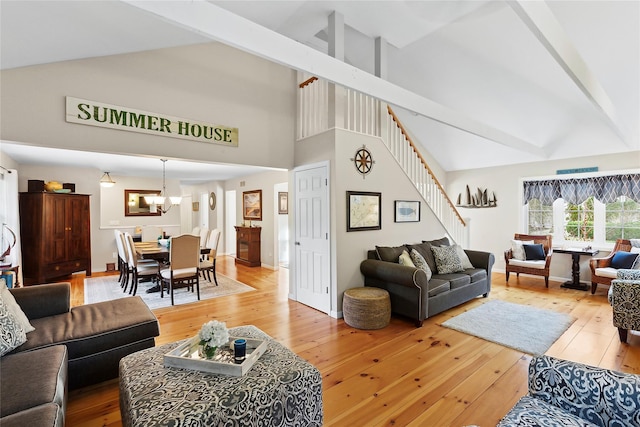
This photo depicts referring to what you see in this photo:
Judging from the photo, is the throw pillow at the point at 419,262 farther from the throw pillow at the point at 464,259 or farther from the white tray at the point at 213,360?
the white tray at the point at 213,360

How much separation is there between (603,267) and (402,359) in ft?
14.1

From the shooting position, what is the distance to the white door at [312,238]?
3990mm

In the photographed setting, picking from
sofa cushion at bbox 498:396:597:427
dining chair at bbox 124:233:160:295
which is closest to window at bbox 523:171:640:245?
sofa cushion at bbox 498:396:597:427

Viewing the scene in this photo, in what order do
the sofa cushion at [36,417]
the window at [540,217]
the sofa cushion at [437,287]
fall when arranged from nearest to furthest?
the sofa cushion at [36,417] → the sofa cushion at [437,287] → the window at [540,217]

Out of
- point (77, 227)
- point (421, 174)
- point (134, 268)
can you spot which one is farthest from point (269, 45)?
point (77, 227)

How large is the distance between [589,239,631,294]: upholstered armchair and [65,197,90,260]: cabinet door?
9414mm

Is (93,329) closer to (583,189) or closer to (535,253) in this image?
(535,253)

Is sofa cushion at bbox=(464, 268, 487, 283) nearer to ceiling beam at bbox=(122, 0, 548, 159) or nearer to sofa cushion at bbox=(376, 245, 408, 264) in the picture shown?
sofa cushion at bbox=(376, 245, 408, 264)

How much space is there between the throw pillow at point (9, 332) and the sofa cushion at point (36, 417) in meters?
0.77

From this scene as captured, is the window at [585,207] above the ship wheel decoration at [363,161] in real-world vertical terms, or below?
below

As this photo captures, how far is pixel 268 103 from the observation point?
4.28 metres

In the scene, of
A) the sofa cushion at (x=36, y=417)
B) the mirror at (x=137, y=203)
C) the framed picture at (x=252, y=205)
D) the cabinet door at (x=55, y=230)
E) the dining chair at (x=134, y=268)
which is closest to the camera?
the sofa cushion at (x=36, y=417)

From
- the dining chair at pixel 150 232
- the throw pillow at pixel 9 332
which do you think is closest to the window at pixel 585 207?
the throw pillow at pixel 9 332

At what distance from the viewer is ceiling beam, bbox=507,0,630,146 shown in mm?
1919
